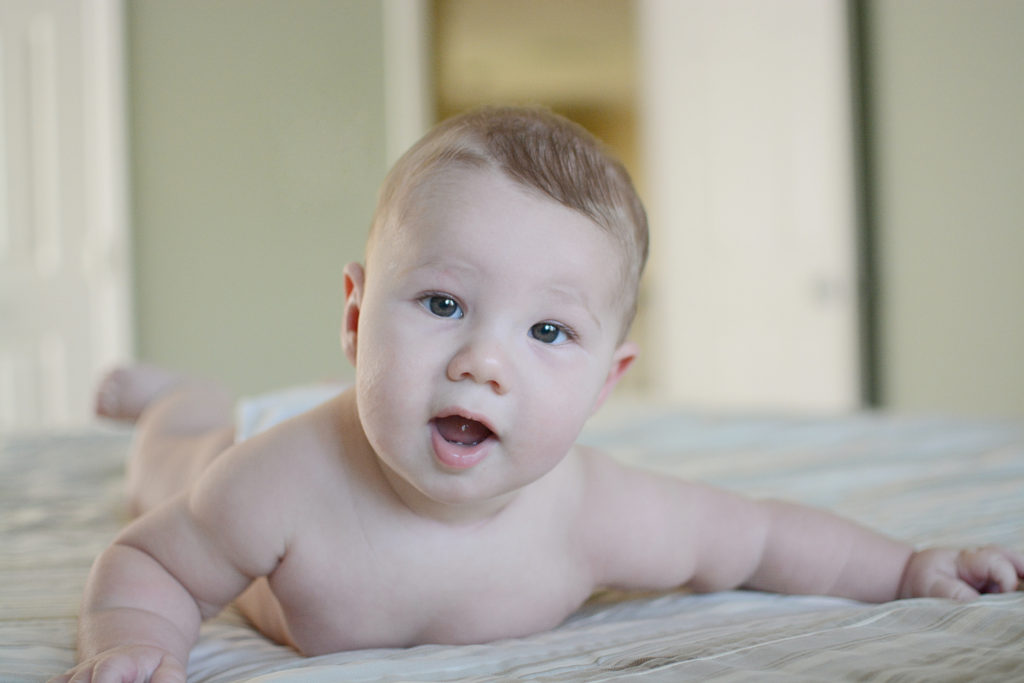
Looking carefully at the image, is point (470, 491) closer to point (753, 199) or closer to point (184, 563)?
point (184, 563)

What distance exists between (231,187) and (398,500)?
12.3 feet

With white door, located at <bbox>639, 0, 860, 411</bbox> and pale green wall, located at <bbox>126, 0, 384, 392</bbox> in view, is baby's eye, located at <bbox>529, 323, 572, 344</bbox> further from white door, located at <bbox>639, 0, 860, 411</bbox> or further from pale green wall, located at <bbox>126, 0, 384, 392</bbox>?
pale green wall, located at <bbox>126, 0, 384, 392</bbox>

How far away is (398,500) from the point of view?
71 cm

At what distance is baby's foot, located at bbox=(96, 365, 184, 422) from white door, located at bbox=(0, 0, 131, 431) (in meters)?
2.65

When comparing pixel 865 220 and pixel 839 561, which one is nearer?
pixel 839 561

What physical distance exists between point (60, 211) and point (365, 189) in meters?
1.46

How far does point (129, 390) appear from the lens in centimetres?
154

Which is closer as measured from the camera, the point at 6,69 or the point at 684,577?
the point at 684,577

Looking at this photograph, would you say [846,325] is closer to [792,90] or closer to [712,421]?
[792,90]

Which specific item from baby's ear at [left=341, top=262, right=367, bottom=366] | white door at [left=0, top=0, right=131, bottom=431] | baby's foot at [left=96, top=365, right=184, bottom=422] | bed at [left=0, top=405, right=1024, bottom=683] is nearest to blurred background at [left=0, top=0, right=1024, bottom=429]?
white door at [left=0, top=0, right=131, bottom=431]

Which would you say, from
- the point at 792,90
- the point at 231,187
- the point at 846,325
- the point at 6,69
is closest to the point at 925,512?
the point at 846,325

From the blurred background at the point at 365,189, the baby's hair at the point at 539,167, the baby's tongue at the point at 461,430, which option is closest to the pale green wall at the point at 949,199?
the blurred background at the point at 365,189

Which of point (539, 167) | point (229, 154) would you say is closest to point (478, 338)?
point (539, 167)

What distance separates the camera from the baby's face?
1.97 feet
